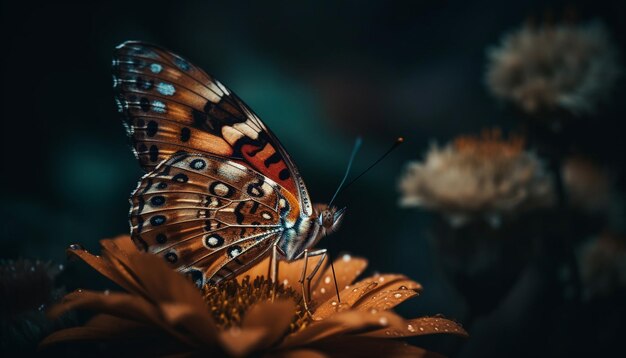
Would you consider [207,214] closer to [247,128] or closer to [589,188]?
[247,128]

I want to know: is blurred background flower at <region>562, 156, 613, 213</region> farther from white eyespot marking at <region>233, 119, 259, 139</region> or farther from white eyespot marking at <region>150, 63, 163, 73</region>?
white eyespot marking at <region>150, 63, 163, 73</region>

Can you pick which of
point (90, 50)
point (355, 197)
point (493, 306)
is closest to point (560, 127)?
point (493, 306)

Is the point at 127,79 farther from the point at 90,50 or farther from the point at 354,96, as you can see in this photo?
the point at 354,96

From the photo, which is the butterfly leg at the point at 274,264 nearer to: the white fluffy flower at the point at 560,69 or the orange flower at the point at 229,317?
the orange flower at the point at 229,317

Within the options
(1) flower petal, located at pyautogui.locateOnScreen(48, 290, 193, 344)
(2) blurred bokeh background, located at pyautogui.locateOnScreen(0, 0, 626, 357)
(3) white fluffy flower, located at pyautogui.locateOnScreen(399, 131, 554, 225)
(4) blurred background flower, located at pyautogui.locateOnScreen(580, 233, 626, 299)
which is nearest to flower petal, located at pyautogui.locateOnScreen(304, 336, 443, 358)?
(1) flower petal, located at pyautogui.locateOnScreen(48, 290, 193, 344)

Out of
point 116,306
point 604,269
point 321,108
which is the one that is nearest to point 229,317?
point 116,306

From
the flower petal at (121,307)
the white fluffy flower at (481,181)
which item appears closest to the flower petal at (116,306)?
the flower petal at (121,307)
